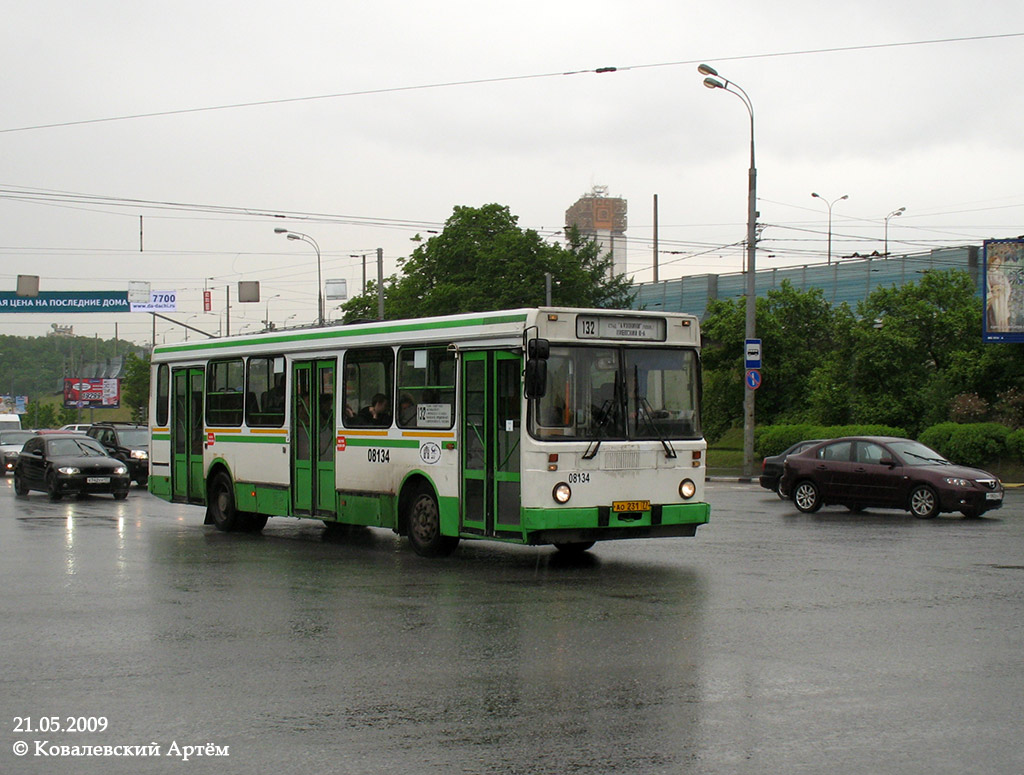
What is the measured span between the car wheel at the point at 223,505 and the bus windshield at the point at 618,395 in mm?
7597

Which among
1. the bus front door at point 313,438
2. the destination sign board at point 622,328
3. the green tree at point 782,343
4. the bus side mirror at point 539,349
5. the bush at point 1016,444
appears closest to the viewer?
the bus side mirror at point 539,349

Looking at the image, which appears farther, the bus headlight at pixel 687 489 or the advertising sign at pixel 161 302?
the advertising sign at pixel 161 302

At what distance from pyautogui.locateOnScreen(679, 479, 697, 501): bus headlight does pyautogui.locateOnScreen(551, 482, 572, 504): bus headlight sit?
155cm

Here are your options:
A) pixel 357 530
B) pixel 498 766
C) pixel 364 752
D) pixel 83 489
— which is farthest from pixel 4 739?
pixel 83 489

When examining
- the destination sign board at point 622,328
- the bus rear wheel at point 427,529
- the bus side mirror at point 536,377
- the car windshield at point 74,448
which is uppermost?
the destination sign board at point 622,328

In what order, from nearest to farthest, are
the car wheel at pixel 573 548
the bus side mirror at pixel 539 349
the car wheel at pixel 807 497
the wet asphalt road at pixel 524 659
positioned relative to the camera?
the wet asphalt road at pixel 524 659 < the bus side mirror at pixel 539 349 < the car wheel at pixel 573 548 < the car wheel at pixel 807 497

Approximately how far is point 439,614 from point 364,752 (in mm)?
4495

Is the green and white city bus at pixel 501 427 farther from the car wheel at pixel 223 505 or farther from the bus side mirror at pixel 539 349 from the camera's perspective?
the car wheel at pixel 223 505

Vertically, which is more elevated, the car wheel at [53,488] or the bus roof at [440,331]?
the bus roof at [440,331]

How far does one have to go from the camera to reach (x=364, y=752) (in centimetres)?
632

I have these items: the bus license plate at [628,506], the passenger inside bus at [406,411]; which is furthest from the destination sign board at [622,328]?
the passenger inside bus at [406,411]

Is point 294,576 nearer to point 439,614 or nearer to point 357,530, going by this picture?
point 439,614

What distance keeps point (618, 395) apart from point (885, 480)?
974 cm

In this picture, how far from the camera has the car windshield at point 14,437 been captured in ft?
143
